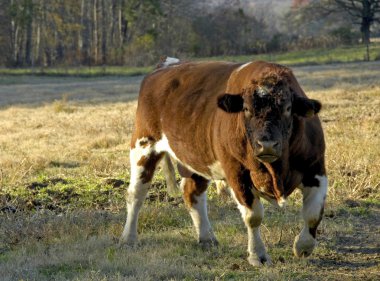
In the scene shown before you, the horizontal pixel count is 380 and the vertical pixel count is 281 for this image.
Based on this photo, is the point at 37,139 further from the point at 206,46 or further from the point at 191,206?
the point at 206,46

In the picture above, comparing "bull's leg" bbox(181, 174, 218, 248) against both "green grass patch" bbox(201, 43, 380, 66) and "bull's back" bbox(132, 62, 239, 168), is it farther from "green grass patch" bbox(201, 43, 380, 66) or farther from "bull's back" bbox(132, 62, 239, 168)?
"green grass patch" bbox(201, 43, 380, 66)

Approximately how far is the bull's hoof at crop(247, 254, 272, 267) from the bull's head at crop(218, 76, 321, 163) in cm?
107

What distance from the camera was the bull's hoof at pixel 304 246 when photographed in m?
6.48

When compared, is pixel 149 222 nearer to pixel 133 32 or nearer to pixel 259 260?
pixel 259 260

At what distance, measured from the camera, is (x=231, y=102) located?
20.1ft

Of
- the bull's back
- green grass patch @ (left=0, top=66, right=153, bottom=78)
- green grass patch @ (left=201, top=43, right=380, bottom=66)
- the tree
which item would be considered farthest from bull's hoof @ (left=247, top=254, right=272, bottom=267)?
the tree

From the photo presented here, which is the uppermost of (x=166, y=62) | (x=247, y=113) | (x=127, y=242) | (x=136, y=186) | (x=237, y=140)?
(x=166, y=62)

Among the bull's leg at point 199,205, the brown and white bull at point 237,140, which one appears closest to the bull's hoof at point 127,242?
the brown and white bull at point 237,140

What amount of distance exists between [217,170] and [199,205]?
0.91 metres

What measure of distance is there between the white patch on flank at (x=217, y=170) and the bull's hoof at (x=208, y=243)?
70 centimetres

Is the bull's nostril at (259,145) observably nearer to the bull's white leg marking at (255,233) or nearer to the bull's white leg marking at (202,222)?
the bull's white leg marking at (255,233)

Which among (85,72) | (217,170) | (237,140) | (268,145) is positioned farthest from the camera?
(85,72)

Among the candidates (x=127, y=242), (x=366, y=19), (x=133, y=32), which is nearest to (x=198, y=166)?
(x=127, y=242)

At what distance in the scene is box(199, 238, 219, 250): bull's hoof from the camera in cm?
730
